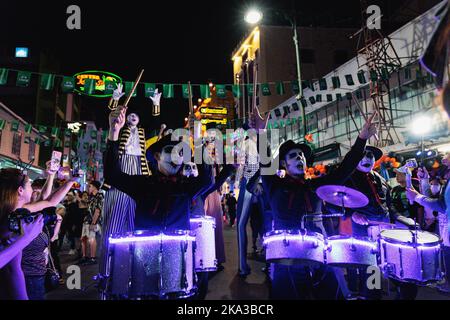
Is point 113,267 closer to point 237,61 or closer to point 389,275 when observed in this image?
point 389,275

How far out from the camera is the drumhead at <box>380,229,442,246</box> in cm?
396

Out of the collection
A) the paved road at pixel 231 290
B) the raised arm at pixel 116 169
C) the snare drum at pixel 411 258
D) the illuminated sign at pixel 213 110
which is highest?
the illuminated sign at pixel 213 110

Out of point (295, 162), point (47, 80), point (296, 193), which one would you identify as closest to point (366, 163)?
point (295, 162)

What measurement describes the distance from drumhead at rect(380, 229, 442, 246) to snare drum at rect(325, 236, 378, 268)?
18.0 inches

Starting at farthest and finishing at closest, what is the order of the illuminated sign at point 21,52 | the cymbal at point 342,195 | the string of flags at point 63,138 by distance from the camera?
the illuminated sign at point 21,52
the string of flags at point 63,138
the cymbal at point 342,195

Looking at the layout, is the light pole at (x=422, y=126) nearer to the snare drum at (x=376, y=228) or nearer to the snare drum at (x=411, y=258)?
the snare drum at (x=376, y=228)

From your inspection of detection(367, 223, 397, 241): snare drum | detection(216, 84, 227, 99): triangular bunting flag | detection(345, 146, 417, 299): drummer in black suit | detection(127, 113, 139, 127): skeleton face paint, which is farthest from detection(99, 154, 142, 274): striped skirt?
detection(216, 84, 227, 99): triangular bunting flag

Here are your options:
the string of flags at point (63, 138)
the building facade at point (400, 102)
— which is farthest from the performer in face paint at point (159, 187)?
the string of flags at point (63, 138)

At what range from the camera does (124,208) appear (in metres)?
4.57

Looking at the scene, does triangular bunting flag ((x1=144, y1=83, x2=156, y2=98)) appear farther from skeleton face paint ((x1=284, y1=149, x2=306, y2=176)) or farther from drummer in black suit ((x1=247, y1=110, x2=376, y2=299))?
skeleton face paint ((x1=284, y1=149, x2=306, y2=176))

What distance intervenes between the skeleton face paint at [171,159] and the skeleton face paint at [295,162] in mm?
1318

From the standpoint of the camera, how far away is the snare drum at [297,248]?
10.5 feet

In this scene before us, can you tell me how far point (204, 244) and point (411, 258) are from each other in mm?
2560
